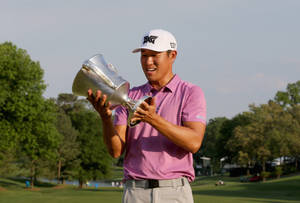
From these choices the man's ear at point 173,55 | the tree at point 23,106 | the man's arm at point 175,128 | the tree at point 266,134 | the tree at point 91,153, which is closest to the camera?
the man's arm at point 175,128

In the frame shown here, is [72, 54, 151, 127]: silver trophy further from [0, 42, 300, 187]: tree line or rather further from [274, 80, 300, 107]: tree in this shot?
[274, 80, 300, 107]: tree

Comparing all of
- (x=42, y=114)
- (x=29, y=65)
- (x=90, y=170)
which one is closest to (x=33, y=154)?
(x=42, y=114)

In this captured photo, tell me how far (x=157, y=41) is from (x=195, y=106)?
0.67m

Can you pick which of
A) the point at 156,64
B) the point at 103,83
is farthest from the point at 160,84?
the point at 103,83

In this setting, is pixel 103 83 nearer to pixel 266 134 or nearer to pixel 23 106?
pixel 23 106

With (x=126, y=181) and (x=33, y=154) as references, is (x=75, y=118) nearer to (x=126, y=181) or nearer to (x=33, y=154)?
Result: (x=33, y=154)

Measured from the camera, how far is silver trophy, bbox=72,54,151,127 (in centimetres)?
361

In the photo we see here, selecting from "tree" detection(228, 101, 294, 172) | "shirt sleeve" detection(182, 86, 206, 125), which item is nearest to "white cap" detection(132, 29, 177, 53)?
"shirt sleeve" detection(182, 86, 206, 125)

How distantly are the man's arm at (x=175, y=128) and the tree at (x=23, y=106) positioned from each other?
38.7 metres

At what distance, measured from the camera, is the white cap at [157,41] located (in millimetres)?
4113

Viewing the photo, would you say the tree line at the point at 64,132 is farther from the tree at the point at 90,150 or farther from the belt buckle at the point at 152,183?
the belt buckle at the point at 152,183

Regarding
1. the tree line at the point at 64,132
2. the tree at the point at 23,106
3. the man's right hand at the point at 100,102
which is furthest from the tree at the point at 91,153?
the man's right hand at the point at 100,102

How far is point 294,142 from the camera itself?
204 feet

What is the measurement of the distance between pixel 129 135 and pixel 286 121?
61693mm
